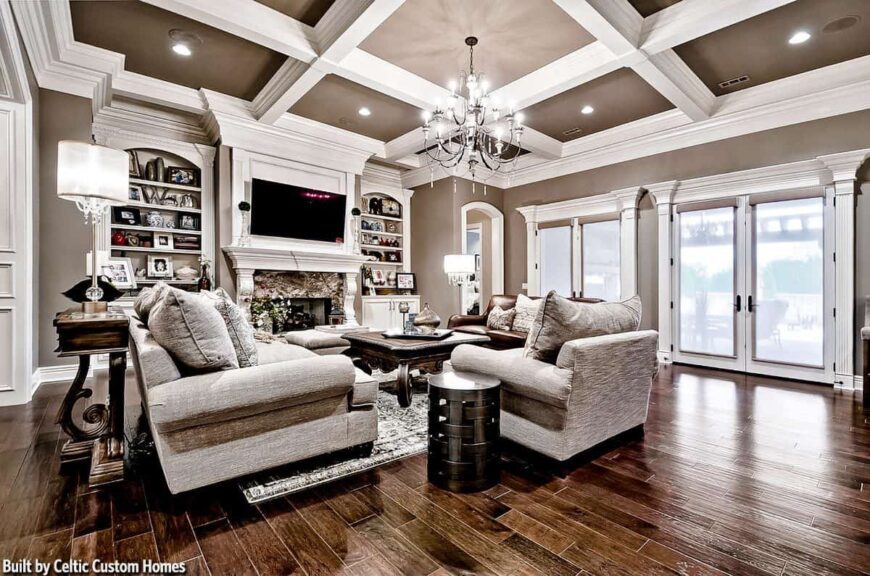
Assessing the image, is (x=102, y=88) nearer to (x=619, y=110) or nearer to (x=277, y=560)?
(x=277, y=560)

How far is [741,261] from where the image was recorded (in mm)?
4918

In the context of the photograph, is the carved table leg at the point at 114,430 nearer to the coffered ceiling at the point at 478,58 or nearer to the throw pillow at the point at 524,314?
the coffered ceiling at the point at 478,58

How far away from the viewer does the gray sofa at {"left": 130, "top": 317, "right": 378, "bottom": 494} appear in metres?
1.82

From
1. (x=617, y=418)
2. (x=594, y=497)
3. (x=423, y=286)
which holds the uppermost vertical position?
(x=423, y=286)

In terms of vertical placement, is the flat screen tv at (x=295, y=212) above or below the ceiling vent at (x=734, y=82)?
below

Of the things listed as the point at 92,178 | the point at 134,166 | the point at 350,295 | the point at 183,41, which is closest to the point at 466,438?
the point at 92,178

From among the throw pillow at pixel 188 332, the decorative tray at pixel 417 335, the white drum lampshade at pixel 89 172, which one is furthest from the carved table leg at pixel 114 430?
the decorative tray at pixel 417 335

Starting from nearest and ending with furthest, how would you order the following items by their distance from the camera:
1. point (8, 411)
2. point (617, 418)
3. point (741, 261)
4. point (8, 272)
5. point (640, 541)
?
point (640, 541)
point (617, 418)
point (8, 411)
point (8, 272)
point (741, 261)

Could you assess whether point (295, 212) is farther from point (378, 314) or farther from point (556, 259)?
point (556, 259)

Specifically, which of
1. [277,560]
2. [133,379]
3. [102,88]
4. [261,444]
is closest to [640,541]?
[277,560]

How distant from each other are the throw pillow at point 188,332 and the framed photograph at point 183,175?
413 cm

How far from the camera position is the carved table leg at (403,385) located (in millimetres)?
3205

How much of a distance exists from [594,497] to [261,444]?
1.60 metres

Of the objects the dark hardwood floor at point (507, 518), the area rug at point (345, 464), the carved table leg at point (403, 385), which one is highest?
the carved table leg at point (403, 385)
